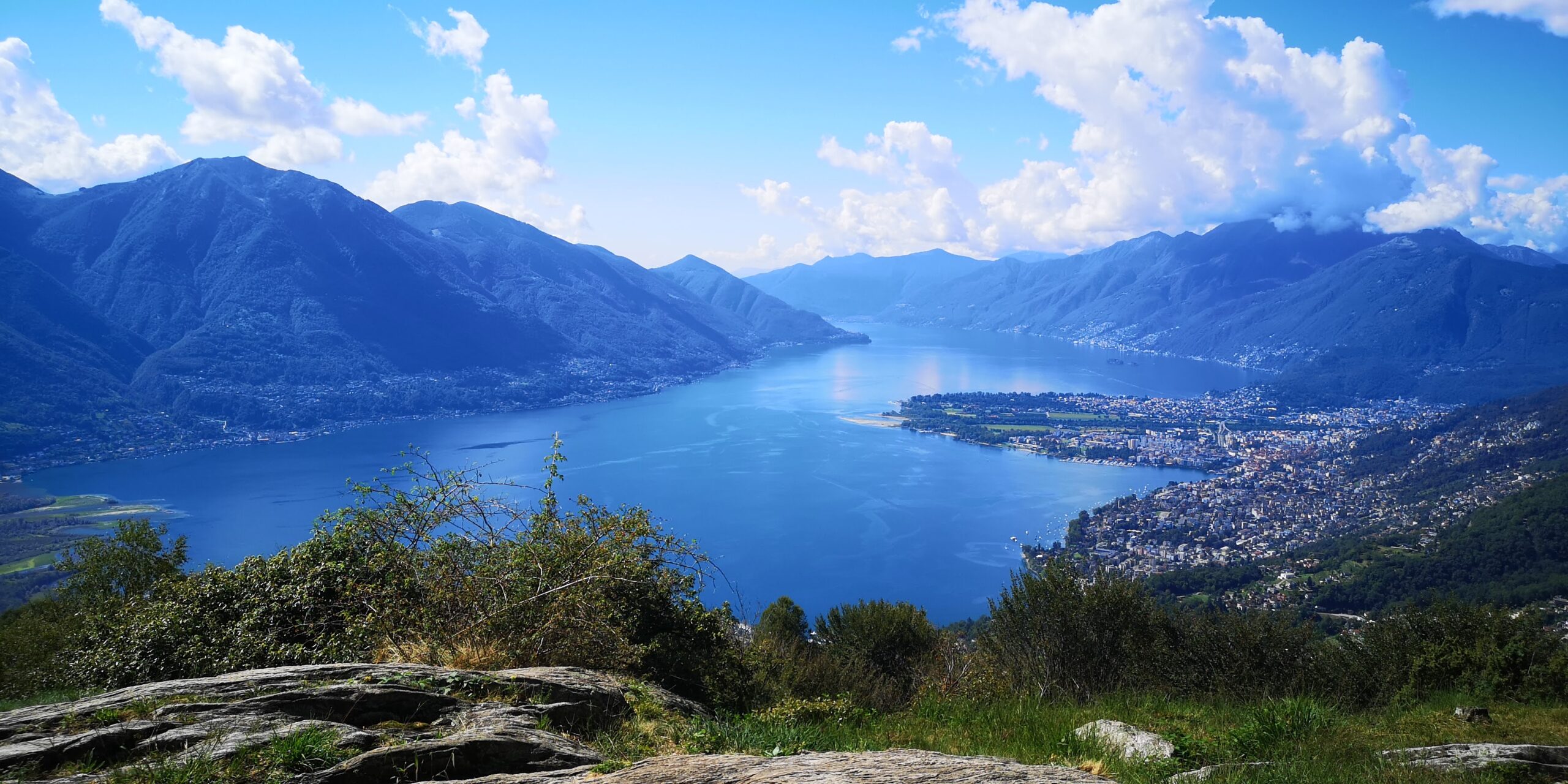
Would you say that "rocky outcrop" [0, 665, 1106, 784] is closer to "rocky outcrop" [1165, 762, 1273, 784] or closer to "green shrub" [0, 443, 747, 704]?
"rocky outcrop" [1165, 762, 1273, 784]

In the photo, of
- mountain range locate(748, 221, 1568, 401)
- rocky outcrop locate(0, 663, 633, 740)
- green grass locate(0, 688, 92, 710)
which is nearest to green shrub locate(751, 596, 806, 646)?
rocky outcrop locate(0, 663, 633, 740)

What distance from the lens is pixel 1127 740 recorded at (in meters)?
4.05

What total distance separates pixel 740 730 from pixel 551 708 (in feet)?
3.30

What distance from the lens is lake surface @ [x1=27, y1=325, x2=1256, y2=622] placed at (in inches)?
1328

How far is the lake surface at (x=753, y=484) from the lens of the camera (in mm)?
33719

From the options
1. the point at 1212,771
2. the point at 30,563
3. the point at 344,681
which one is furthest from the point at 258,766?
the point at 30,563

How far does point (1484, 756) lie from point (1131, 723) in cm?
171

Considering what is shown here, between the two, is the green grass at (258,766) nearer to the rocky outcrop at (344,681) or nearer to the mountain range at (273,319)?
the rocky outcrop at (344,681)

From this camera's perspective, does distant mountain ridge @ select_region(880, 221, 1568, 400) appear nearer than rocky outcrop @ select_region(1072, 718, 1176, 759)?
No

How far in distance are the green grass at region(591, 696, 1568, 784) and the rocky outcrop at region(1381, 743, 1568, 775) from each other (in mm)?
133

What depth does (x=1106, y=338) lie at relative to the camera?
181250mm

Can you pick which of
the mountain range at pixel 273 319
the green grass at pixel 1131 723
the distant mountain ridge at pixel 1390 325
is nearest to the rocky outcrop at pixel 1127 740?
the green grass at pixel 1131 723

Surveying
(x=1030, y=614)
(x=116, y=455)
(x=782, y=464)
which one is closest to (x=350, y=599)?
(x=1030, y=614)

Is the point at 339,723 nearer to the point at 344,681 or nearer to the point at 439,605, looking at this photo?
the point at 344,681
